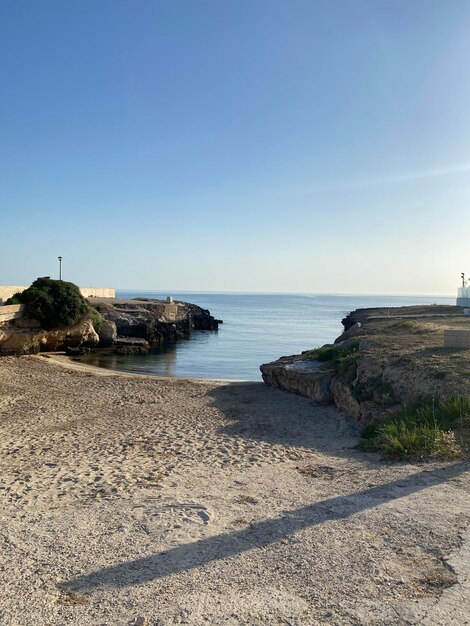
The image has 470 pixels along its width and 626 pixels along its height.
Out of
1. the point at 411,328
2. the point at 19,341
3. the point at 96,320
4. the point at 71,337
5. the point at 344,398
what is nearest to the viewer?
the point at 344,398

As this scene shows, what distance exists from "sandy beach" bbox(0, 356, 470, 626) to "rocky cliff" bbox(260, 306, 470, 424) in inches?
75.4

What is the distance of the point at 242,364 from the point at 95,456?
2279 centimetres

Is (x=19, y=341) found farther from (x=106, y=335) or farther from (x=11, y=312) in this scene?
(x=106, y=335)

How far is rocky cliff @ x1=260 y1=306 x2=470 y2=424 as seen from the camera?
1192 cm

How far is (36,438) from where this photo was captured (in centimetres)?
1155

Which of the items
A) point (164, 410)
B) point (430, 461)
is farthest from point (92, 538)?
point (164, 410)

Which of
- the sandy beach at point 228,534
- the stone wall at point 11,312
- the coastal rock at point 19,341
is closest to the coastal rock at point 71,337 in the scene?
the coastal rock at point 19,341

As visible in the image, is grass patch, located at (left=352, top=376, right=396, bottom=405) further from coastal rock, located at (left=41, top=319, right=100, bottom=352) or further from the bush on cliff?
coastal rock, located at (left=41, top=319, right=100, bottom=352)

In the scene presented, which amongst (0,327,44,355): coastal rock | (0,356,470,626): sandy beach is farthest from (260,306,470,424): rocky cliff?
(0,327,44,355): coastal rock

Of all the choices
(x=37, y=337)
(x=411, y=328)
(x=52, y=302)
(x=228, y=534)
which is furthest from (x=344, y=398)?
(x=52, y=302)

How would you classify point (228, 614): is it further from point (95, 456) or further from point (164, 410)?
point (164, 410)

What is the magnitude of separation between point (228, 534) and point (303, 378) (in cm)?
1182

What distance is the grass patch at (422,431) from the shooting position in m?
8.45

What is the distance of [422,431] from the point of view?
29.5 ft
